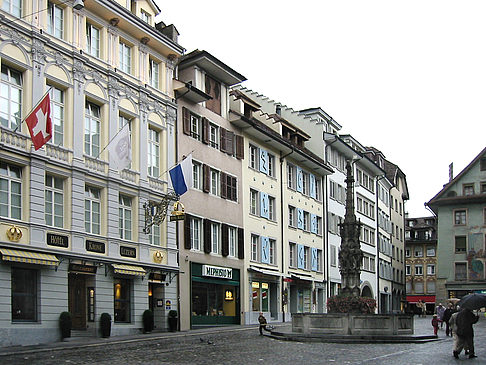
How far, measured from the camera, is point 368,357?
19.5 m

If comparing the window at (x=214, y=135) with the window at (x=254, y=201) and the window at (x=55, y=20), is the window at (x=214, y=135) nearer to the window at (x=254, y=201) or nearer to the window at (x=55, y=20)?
the window at (x=254, y=201)

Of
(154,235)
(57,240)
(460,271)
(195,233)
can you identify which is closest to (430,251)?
(460,271)

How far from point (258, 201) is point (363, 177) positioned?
80.6 feet

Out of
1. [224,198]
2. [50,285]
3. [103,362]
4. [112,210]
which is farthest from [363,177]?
[103,362]

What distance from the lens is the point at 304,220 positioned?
5128 cm

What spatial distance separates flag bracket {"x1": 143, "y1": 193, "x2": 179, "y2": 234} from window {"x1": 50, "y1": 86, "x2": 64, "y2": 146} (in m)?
5.95

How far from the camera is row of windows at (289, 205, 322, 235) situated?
49250 millimetres

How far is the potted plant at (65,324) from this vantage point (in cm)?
2670

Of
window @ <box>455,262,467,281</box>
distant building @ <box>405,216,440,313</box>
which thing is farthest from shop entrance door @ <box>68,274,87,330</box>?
distant building @ <box>405,216,440,313</box>

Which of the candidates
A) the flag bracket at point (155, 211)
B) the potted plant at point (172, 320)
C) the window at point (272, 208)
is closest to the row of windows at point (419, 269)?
the window at point (272, 208)

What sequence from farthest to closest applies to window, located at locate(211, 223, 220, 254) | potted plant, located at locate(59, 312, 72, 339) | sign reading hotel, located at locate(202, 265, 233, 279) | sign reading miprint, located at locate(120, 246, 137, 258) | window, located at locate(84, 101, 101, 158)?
window, located at locate(211, 223, 220, 254)
sign reading hotel, located at locate(202, 265, 233, 279)
sign reading miprint, located at locate(120, 246, 137, 258)
window, located at locate(84, 101, 101, 158)
potted plant, located at locate(59, 312, 72, 339)

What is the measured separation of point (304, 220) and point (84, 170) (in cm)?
2506

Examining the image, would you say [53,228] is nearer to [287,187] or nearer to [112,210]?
[112,210]

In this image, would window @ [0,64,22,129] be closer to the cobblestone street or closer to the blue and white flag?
the cobblestone street
